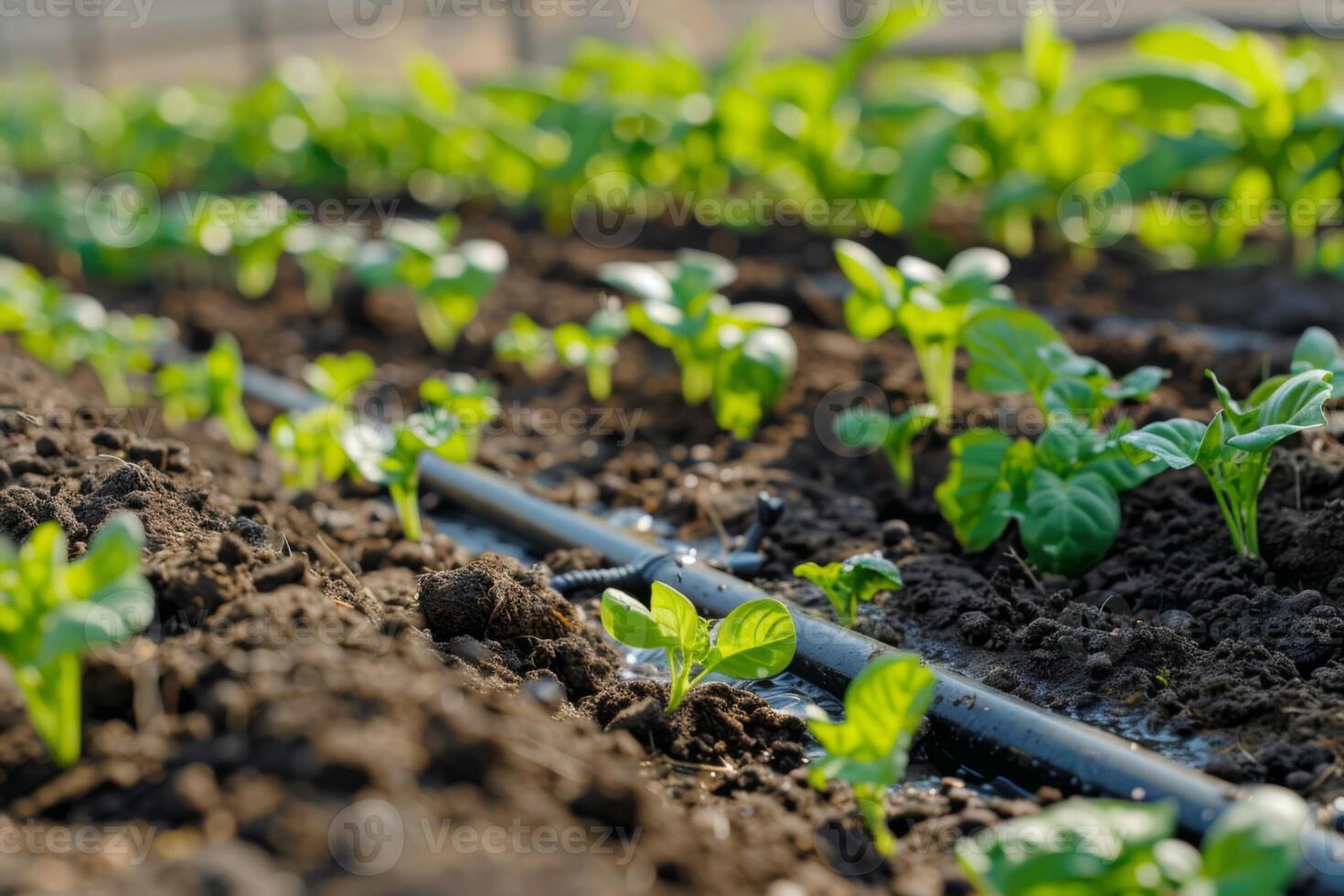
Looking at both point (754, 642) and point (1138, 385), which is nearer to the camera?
point (754, 642)

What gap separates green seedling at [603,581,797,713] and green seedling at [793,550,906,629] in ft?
0.68

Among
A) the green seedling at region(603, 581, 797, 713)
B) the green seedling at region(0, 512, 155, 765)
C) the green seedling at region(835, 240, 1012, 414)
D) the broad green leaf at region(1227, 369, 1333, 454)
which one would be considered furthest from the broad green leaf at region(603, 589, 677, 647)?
the green seedling at region(835, 240, 1012, 414)

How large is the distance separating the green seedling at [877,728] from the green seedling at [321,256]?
8.99 ft

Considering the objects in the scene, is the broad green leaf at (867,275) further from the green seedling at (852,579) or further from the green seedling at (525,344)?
Answer: the green seedling at (525,344)

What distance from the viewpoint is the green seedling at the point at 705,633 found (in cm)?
161

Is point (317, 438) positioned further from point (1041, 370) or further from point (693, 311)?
point (1041, 370)

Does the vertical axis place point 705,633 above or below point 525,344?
above

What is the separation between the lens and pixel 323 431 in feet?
8.24

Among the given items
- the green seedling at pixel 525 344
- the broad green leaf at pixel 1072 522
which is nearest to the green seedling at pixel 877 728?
the broad green leaf at pixel 1072 522

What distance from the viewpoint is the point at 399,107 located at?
19.2 feet

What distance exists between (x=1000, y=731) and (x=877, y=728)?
1.18 feet

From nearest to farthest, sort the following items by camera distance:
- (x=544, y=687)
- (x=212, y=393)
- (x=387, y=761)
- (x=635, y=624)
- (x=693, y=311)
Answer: (x=387, y=761) → (x=544, y=687) → (x=635, y=624) → (x=693, y=311) → (x=212, y=393)

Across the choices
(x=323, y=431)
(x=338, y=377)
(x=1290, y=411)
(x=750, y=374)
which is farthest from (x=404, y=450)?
(x=1290, y=411)

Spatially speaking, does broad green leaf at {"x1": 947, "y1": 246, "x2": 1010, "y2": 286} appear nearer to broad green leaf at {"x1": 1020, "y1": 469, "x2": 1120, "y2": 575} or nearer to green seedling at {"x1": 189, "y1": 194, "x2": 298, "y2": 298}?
broad green leaf at {"x1": 1020, "y1": 469, "x2": 1120, "y2": 575}
